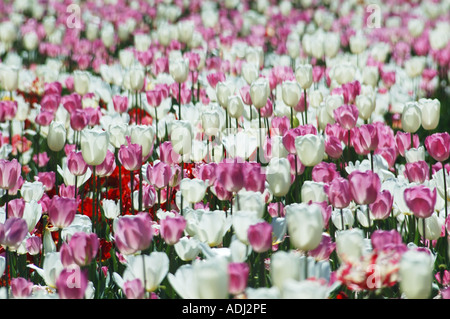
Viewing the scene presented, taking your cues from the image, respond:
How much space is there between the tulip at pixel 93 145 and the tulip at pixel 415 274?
1269mm

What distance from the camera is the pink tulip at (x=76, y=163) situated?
2.60 meters

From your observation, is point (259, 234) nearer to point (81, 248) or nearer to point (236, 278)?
point (236, 278)

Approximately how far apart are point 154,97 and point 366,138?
Answer: 1.29 meters

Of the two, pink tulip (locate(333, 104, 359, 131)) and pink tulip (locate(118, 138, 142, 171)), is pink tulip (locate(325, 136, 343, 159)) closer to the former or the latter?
pink tulip (locate(333, 104, 359, 131))

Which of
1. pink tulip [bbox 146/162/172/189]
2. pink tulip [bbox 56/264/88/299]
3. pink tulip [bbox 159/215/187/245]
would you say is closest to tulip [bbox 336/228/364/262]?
pink tulip [bbox 159/215/187/245]

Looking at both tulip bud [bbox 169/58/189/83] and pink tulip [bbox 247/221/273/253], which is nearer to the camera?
pink tulip [bbox 247/221/273/253]

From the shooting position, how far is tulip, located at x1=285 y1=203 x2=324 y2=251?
170 cm

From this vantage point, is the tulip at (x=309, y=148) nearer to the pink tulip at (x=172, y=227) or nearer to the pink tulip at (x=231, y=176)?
the pink tulip at (x=231, y=176)

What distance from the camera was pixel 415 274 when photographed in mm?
1496

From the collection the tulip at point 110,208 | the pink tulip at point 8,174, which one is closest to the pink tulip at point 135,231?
the pink tulip at point 8,174

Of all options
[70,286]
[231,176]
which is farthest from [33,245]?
[231,176]

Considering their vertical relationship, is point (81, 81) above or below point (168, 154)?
above

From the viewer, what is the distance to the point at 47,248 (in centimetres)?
249

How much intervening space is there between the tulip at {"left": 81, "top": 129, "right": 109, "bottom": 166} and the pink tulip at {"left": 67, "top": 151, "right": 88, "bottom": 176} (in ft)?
0.59
